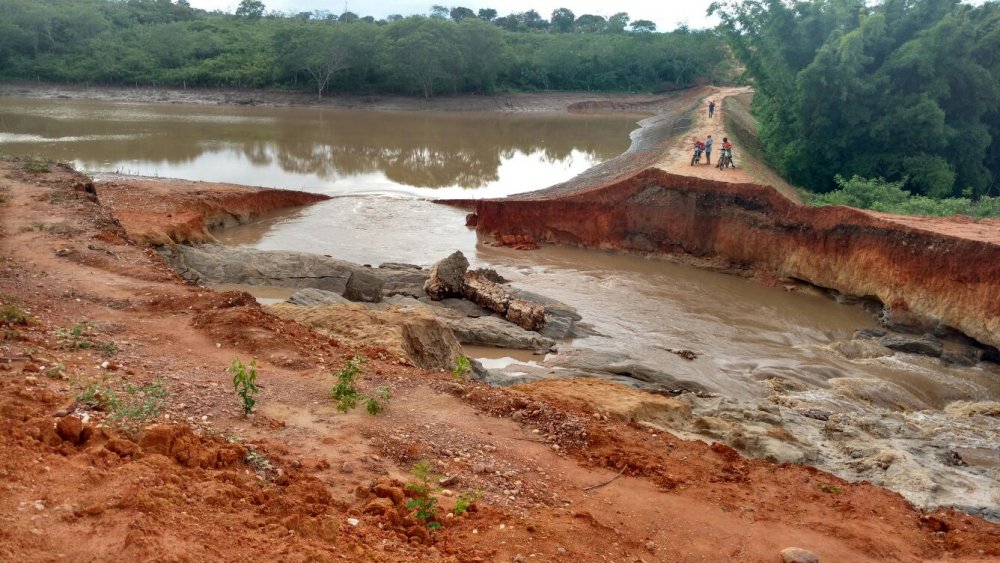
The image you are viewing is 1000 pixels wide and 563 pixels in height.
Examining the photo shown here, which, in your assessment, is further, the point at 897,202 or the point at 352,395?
the point at 897,202

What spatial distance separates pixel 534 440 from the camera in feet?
21.7

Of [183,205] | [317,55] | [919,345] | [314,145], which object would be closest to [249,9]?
[317,55]

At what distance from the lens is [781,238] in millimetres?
18141

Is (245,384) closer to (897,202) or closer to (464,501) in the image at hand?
(464,501)

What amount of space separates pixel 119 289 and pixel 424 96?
50.5m

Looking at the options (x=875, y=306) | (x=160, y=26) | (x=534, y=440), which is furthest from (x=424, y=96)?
(x=534, y=440)

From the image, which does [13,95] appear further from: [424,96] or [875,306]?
[875,306]

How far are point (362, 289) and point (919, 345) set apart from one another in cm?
1099

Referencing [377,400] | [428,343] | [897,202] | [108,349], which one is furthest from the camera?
[897,202]

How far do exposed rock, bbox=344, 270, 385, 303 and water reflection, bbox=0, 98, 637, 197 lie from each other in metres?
13.6

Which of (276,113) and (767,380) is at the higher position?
(276,113)

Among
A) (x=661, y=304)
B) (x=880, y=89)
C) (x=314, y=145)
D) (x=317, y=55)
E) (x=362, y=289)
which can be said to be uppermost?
(x=317, y=55)

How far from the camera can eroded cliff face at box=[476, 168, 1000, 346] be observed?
14.0 meters

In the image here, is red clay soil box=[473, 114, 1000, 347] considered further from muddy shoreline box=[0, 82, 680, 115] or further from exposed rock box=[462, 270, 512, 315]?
muddy shoreline box=[0, 82, 680, 115]
